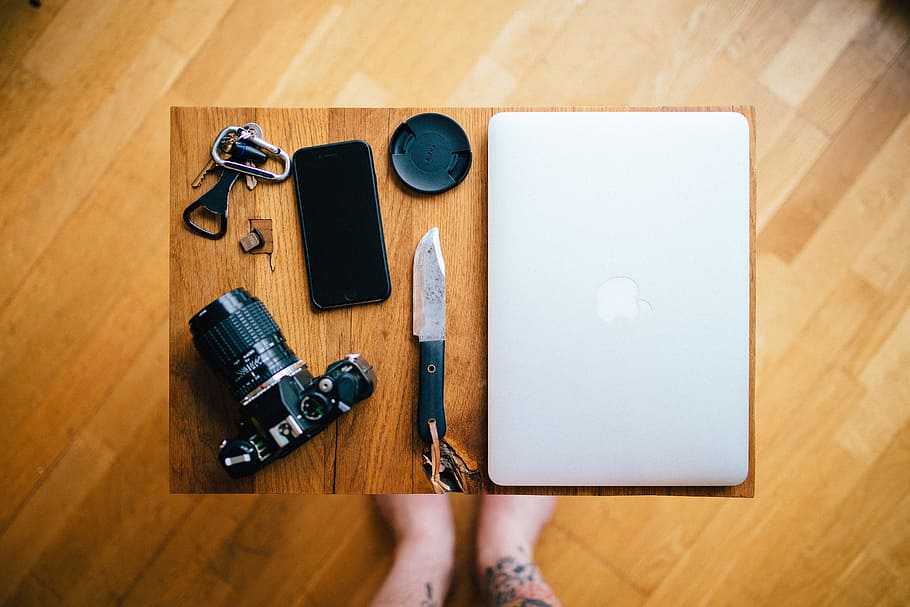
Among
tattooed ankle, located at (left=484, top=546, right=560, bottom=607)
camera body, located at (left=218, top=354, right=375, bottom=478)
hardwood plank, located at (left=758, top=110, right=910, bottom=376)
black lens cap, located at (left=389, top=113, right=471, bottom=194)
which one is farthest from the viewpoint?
hardwood plank, located at (left=758, top=110, right=910, bottom=376)

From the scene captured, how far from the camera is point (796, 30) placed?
1.32 metres

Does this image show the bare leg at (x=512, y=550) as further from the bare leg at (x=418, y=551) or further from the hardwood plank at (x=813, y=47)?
the hardwood plank at (x=813, y=47)

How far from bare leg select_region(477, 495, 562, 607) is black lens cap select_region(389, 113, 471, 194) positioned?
2.47ft

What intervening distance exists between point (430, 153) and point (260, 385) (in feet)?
1.29

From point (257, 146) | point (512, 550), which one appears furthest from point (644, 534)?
point (257, 146)

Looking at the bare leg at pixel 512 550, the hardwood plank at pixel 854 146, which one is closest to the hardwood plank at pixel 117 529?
the bare leg at pixel 512 550

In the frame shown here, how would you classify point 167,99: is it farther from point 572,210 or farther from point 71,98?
point 572,210

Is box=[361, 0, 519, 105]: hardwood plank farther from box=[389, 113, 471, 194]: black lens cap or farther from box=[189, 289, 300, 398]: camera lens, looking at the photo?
box=[189, 289, 300, 398]: camera lens

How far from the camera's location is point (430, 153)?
34.1 inches

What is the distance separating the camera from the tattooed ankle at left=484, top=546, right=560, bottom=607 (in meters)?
1.19

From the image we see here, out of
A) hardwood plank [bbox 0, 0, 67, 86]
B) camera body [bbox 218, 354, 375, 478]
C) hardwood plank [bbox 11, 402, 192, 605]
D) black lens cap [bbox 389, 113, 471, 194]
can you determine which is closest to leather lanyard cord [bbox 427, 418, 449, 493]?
camera body [bbox 218, 354, 375, 478]

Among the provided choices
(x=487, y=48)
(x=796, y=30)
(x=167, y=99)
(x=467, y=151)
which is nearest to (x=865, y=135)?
(x=796, y=30)

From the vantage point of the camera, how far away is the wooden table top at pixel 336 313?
86 cm

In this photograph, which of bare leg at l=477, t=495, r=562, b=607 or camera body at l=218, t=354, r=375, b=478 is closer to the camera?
camera body at l=218, t=354, r=375, b=478
